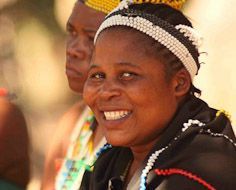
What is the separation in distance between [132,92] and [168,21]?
0.36m

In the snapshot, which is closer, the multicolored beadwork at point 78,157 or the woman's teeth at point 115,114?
the woman's teeth at point 115,114

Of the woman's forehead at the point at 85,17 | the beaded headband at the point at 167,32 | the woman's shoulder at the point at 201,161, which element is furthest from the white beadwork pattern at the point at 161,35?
the woman's forehead at the point at 85,17

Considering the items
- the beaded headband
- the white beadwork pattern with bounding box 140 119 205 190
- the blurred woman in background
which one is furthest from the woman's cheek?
the blurred woman in background

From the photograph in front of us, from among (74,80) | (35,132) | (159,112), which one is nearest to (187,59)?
(159,112)

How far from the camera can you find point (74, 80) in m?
4.85

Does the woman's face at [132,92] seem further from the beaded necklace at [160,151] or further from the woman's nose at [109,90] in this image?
the beaded necklace at [160,151]

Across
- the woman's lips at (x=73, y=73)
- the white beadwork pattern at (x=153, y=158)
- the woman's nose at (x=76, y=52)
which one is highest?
the white beadwork pattern at (x=153, y=158)

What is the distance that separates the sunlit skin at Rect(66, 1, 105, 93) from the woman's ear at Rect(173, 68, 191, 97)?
1.25 metres

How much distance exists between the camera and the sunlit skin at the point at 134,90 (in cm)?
343

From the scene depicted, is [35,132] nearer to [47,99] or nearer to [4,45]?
[47,99]

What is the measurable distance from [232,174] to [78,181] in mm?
1611

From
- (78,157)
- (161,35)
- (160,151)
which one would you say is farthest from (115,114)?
(78,157)

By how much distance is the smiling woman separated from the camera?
3.36 metres

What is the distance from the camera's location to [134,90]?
3418 millimetres
